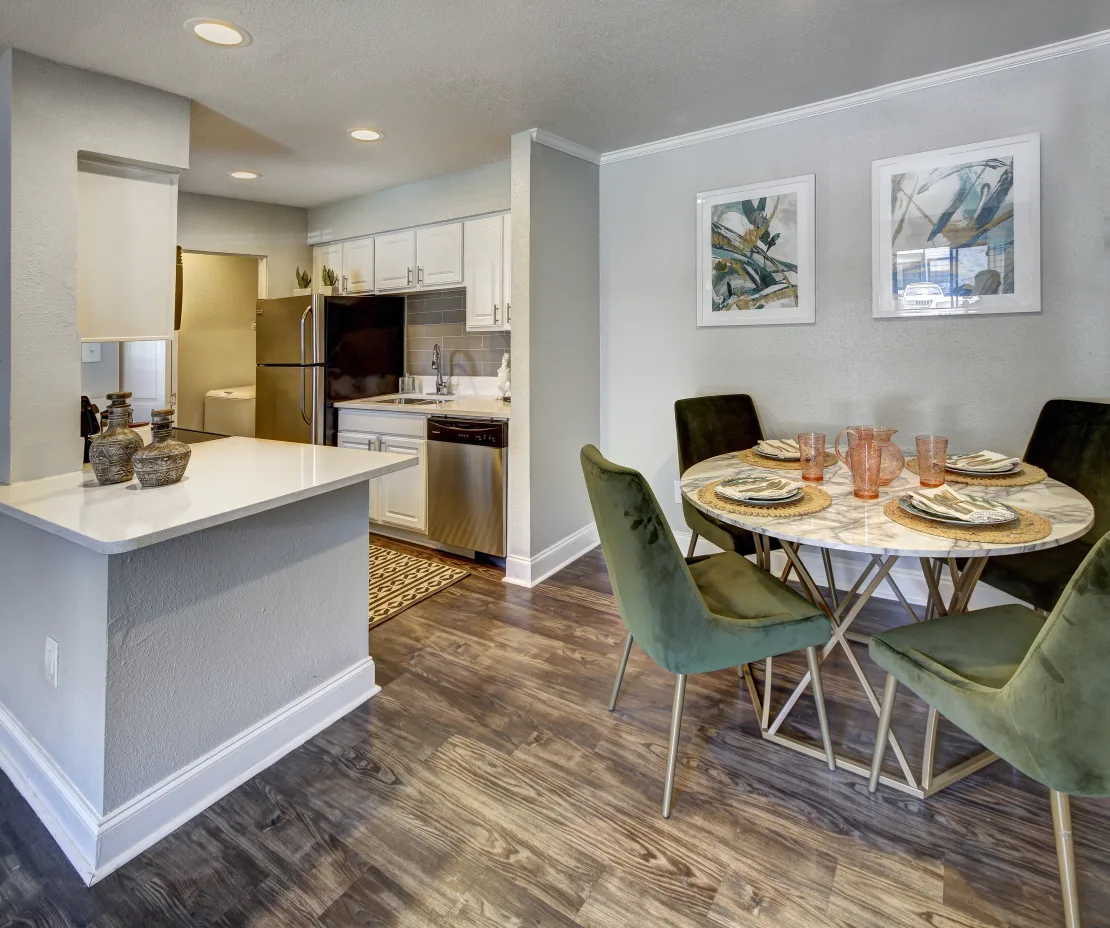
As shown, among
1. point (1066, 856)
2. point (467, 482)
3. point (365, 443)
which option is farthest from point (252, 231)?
point (1066, 856)

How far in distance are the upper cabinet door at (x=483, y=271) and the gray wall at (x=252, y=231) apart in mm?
1713

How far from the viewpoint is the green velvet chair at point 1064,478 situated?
204 cm

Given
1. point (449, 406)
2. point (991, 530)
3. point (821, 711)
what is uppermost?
point (449, 406)

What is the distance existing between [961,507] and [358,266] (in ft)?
13.7

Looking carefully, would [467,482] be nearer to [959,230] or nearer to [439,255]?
[439,255]

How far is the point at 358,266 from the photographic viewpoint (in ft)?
14.9

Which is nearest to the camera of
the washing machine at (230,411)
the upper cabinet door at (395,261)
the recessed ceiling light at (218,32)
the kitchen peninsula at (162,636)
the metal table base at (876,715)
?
the kitchen peninsula at (162,636)

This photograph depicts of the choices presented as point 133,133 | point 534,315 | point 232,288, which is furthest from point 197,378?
point 534,315

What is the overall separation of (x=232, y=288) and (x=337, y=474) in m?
4.68

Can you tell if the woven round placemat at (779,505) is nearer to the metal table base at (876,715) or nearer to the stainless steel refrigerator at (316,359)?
the metal table base at (876,715)

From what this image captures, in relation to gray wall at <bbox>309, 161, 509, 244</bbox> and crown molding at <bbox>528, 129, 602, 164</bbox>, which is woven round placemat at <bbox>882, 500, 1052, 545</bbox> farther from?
gray wall at <bbox>309, 161, 509, 244</bbox>

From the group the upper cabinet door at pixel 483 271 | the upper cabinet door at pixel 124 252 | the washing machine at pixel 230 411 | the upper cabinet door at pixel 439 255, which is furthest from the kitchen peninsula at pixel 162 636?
the washing machine at pixel 230 411

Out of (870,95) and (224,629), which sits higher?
(870,95)

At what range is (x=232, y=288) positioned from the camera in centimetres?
563
